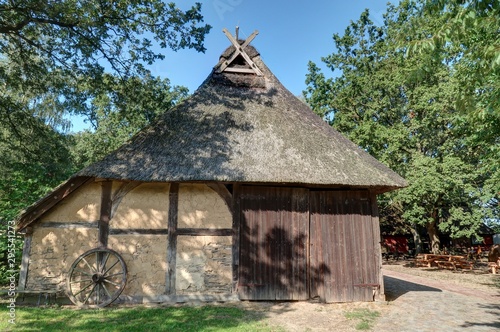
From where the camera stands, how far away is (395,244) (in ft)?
74.9

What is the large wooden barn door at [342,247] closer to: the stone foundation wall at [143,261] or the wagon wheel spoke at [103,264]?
the stone foundation wall at [143,261]

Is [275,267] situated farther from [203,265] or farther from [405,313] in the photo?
[405,313]

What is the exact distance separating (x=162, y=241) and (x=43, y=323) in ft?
8.36

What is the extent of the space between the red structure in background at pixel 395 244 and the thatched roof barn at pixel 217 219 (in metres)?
16.7

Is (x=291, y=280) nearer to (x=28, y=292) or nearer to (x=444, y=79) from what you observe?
(x=28, y=292)

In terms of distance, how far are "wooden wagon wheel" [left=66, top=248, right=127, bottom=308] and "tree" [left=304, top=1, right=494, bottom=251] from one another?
505 inches

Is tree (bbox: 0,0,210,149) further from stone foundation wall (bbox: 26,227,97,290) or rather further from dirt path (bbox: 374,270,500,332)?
dirt path (bbox: 374,270,500,332)

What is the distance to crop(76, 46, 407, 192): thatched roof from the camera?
691cm

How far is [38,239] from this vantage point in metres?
6.81

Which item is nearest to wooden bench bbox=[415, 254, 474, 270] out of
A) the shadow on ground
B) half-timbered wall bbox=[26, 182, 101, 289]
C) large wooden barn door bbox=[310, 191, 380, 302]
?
the shadow on ground

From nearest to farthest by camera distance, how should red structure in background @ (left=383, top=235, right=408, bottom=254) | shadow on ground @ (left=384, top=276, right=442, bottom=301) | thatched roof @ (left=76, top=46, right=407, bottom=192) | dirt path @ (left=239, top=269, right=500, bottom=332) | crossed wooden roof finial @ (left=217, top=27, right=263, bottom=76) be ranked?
dirt path @ (left=239, top=269, right=500, bottom=332), thatched roof @ (left=76, top=46, right=407, bottom=192), shadow on ground @ (left=384, top=276, right=442, bottom=301), crossed wooden roof finial @ (left=217, top=27, right=263, bottom=76), red structure in background @ (left=383, top=235, right=408, bottom=254)

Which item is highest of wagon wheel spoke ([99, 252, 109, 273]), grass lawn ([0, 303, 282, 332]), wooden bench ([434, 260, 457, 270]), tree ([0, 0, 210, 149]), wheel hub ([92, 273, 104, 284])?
tree ([0, 0, 210, 149])

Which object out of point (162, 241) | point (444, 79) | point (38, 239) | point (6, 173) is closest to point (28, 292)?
point (38, 239)

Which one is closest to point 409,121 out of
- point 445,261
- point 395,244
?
point 445,261
